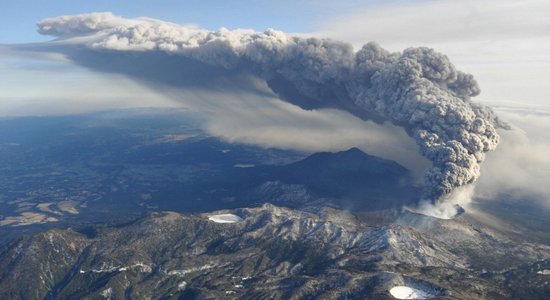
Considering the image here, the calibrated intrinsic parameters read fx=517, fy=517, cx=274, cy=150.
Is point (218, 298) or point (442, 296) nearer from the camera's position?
point (442, 296)

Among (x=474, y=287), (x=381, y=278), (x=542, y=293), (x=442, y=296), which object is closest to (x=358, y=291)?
(x=381, y=278)

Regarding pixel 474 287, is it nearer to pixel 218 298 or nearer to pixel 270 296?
pixel 270 296

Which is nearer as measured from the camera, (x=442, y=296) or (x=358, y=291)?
(x=442, y=296)

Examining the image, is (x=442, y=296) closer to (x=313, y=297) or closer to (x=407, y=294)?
(x=407, y=294)

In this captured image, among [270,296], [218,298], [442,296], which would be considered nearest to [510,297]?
[442,296]

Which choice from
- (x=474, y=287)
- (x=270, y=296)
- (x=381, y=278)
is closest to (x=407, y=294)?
(x=381, y=278)
